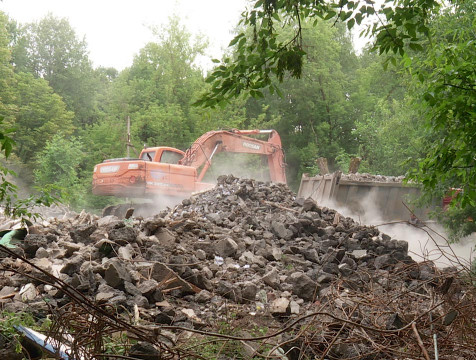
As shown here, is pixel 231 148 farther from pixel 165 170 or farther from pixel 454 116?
pixel 454 116

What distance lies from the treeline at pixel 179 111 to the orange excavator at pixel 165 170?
9.74m

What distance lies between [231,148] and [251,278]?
389 inches

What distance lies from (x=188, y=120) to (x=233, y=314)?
24129 millimetres

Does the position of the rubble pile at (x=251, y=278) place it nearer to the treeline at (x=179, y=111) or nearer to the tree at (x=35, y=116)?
the treeline at (x=179, y=111)

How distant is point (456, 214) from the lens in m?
9.98

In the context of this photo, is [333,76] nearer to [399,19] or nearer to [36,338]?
[399,19]

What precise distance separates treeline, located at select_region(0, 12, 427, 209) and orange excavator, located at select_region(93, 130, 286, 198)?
9743mm

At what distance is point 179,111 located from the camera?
27.7 meters

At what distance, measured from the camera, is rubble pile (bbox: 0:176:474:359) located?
3.94m

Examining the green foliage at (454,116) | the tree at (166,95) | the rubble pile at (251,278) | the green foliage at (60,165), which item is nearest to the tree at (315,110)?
the tree at (166,95)

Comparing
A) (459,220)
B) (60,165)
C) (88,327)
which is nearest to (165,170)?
(459,220)

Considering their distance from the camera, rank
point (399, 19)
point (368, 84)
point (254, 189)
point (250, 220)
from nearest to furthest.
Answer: point (399, 19), point (250, 220), point (254, 189), point (368, 84)

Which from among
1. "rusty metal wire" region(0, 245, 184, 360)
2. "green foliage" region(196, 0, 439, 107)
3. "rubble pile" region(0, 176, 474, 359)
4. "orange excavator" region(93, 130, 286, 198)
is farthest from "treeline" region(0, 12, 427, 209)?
"rusty metal wire" region(0, 245, 184, 360)

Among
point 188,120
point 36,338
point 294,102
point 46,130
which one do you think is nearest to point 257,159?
point 188,120
